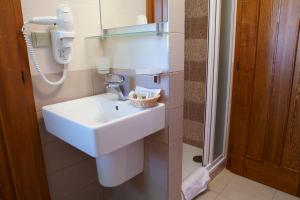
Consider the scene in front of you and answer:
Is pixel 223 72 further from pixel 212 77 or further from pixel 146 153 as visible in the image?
pixel 146 153

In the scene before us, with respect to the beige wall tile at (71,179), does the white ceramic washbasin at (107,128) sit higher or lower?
higher

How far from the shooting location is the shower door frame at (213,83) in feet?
5.29

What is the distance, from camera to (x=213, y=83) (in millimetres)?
1744

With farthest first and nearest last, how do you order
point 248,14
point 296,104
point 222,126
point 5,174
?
point 222,126 → point 248,14 → point 296,104 → point 5,174

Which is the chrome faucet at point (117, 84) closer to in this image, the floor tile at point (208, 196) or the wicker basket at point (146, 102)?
the wicker basket at point (146, 102)

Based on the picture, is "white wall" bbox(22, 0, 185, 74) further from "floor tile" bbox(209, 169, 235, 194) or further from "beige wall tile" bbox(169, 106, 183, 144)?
"floor tile" bbox(209, 169, 235, 194)

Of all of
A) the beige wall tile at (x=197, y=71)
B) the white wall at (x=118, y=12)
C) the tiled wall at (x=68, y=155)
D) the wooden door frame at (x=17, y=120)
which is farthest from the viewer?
the beige wall tile at (x=197, y=71)

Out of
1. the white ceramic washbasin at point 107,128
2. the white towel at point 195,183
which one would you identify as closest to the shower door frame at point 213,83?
the white towel at point 195,183

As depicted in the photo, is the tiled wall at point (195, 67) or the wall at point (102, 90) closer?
the wall at point (102, 90)

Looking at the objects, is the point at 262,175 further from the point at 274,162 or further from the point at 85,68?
the point at 85,68

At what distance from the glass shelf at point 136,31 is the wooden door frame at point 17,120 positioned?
47 cm

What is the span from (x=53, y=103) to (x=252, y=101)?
1505 mm

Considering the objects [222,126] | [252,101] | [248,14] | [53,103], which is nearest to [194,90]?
[222,126]

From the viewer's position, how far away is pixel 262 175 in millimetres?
1804
